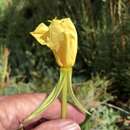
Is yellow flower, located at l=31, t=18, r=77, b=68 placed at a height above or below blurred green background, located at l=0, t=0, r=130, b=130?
above

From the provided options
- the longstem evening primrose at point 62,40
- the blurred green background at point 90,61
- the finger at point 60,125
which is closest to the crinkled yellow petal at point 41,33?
the longstem evening primrose at point 62,40

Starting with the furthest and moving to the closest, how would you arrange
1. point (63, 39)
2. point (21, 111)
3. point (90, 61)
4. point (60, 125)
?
1. point (90, 61)
2. point (21, 111)
3. point (60, 125)
4. point (63, 39)

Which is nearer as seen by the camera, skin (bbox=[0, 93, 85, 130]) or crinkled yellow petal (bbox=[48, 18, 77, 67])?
crinkled yellow petal (bbox=[48, 18, 77, 67])

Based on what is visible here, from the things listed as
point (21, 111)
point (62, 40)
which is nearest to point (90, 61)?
point (21, 111)

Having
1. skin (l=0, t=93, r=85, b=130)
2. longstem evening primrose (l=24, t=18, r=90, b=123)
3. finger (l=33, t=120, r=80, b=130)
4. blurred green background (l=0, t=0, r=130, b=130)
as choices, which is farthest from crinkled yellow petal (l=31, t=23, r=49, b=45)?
blurred green background (l=0, t=0, r=130, b=130)

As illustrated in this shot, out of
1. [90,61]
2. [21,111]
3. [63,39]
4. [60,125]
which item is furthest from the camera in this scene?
[90,61]

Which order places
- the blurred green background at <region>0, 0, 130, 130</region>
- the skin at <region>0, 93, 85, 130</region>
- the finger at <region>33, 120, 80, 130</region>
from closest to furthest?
the finger at <region>33, 120, 80, 130</region> → the skin at <region>0, 93, 85, 130</region> → the blurred green background at <region>0, 0, 130, 130</region>

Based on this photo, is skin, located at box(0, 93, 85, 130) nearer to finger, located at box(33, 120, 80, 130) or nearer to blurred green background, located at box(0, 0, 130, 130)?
finger, located at box(33, 120, 80, 130)

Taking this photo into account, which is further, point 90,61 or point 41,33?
point 90,61

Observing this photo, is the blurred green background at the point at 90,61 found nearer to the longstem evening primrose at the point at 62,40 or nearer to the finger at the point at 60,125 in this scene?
the finger at the point at 60,125

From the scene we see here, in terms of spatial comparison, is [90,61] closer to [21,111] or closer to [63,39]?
[21,111]
